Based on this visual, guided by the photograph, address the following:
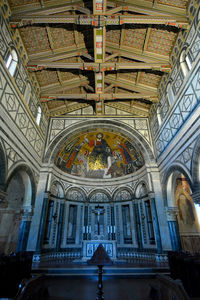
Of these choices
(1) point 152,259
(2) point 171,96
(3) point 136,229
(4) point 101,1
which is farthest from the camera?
(3) point 136,229

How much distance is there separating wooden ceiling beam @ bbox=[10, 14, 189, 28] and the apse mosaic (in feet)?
29.8

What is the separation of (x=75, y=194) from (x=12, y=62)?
12.3 m

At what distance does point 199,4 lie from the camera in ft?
27.2

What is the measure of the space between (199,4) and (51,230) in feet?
55.7

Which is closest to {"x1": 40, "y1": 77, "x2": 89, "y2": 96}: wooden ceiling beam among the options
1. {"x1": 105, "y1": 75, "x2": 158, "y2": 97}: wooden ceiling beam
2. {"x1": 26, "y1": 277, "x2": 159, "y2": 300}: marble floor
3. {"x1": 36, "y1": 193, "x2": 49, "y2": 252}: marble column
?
{"x1": 105, "y1": 75, "x2": 158, "y2": 97}: wooden ceiling beam

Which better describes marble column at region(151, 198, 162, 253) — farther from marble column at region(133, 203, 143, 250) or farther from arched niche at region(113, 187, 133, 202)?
arched niche at region(113, 187, 133, 202)

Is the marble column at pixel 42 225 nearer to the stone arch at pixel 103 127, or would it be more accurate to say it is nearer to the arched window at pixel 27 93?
the stone arch at pixel 103 127

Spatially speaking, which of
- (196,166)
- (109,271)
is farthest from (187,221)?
(109,271)

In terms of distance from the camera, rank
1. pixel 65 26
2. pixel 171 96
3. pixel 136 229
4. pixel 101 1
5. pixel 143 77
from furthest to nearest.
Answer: pixel 136 229 → pixel 143 77 → pixel 171 96 → pixel 65 26 → pixel 101 1

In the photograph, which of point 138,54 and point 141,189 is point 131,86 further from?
point 141,189

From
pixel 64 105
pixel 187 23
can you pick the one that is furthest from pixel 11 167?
pixel 187 23

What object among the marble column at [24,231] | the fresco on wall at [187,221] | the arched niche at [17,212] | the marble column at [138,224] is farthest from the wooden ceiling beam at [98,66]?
the marble column at [138,224]

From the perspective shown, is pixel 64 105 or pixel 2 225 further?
pixel 64 105

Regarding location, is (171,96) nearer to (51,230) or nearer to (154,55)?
(154,55)
